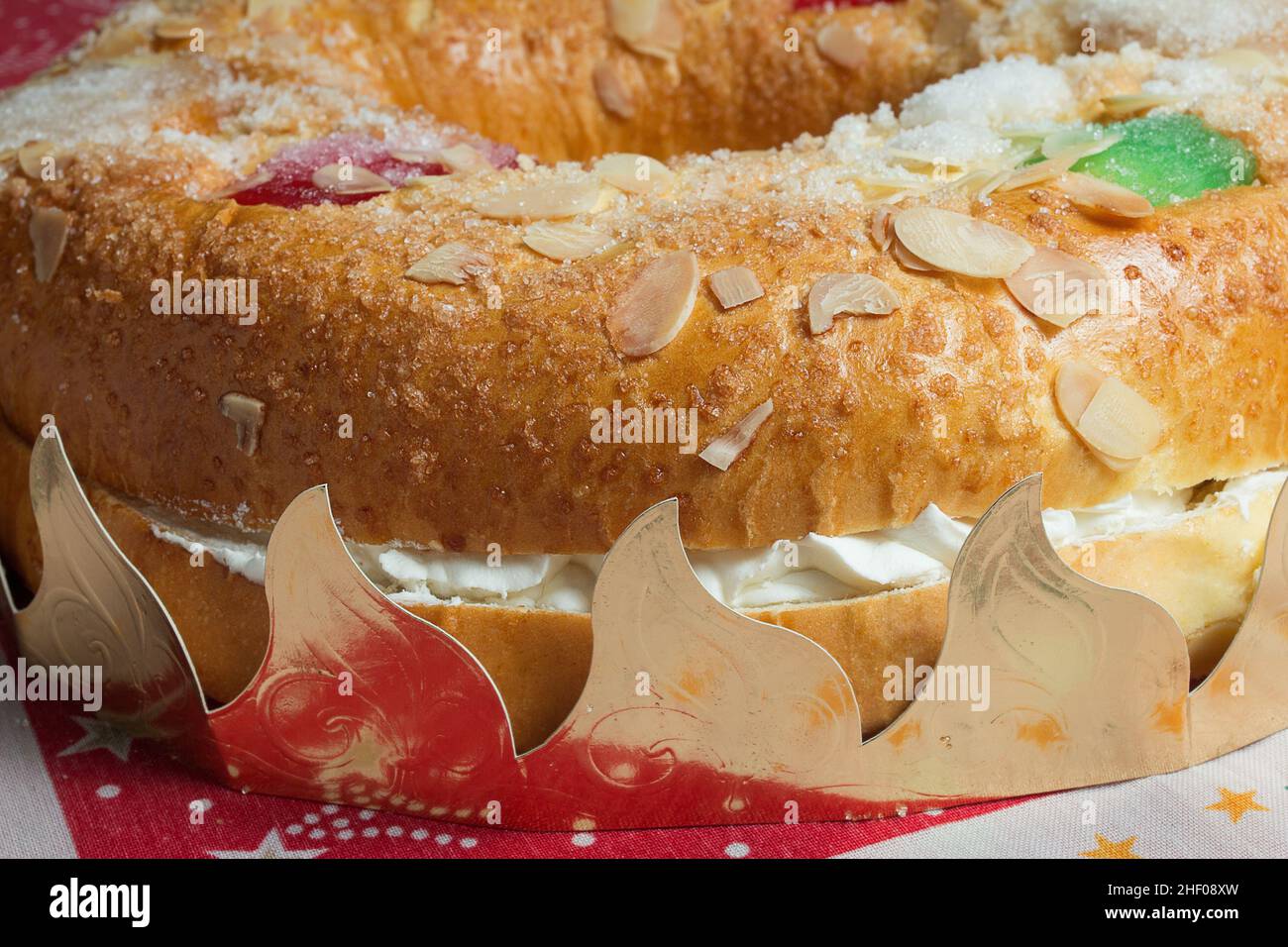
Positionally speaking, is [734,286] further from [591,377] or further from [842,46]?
[842,46]

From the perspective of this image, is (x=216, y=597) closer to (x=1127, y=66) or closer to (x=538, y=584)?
(x=538, y=584)

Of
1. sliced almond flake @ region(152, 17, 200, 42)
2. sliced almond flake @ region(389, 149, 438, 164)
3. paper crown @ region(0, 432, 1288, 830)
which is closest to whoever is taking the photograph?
paper crown @ region(0, 432, 1288, 830)

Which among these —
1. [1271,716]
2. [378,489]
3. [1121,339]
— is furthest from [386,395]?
[1271,716]

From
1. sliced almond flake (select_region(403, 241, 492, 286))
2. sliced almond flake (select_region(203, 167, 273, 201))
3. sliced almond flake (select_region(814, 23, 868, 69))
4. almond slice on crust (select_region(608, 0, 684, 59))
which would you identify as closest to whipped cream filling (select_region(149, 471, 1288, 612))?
sliced almond flake (select_region(403, 241, 492, 286))

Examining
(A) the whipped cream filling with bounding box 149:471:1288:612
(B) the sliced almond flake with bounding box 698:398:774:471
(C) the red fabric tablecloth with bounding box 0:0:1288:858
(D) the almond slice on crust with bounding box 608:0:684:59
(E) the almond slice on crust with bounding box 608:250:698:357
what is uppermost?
(D) the almond slice on crust with bounding box 608:0:684:59

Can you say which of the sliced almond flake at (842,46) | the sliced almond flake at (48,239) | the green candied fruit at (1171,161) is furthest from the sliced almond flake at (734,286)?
the sliced almond flake at (842,46)

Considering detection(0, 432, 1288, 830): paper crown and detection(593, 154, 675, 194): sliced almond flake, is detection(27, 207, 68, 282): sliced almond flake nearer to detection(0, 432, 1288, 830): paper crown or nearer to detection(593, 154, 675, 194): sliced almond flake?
detection(0, 432, 1288, 830): paper crown

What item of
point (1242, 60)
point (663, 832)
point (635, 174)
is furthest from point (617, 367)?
point (1242, 60)

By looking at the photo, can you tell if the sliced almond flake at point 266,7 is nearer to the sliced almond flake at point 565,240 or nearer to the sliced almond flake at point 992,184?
the sliced almond flake at point 565,240
